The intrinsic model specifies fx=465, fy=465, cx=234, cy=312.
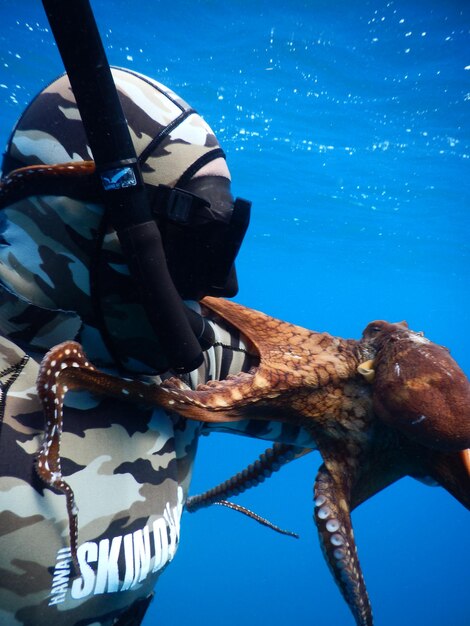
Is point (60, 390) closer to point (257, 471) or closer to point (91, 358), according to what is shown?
point (91, 358)

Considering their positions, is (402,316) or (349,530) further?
(402,316)

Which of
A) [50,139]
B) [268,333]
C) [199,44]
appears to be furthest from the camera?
[199,44]

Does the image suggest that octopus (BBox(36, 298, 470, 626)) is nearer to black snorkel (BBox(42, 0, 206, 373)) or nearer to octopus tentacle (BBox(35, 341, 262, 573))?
octopus tentacle (BBox(35, 341, 262, 573))

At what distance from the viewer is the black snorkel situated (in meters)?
1.34

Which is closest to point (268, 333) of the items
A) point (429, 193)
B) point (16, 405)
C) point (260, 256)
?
point (16, 405)

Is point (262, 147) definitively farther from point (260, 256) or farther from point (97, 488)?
point (260, 256)

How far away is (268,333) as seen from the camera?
2469mm

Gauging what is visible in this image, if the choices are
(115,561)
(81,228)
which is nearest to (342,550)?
(115,561)

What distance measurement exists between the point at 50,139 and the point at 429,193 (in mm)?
20965

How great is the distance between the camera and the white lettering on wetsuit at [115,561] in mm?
1556

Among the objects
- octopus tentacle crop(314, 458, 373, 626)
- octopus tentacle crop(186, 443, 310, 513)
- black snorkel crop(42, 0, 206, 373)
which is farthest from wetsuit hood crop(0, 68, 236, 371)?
→ octopus tentacle crop(186, 443, 310, 513)

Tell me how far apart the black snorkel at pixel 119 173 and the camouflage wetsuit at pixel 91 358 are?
0.17 meters

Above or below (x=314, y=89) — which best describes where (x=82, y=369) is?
below

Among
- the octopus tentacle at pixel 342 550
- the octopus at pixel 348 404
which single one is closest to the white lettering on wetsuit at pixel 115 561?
the octopus at pixel 348 404
